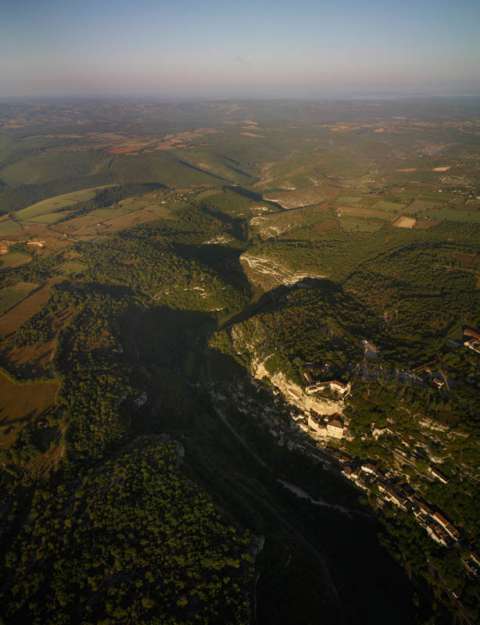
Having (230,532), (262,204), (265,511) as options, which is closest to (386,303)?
(265,511)

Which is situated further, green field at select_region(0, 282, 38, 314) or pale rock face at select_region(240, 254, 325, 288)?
pale rock face at select_region(240, 254, 325, 288)

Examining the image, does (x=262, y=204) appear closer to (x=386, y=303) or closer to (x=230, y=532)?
(x=386, y=303)

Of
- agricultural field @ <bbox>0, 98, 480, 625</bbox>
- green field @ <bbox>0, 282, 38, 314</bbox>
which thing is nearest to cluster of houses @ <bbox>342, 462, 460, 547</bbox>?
agricultural field @ <bbox>0, 98, 480, 625</bbox>

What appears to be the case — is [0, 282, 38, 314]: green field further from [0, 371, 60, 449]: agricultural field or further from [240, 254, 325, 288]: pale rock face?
[240, 254, 325, 288]: pale rock face

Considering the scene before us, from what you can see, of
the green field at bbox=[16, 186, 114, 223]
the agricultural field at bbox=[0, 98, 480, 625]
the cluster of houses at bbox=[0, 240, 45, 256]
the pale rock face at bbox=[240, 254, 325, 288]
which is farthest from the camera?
the green field at bbox=[16, 186, 114, 223]

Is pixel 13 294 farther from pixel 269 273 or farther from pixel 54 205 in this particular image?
pixel 54 205

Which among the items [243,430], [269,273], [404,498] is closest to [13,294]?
[269,273]

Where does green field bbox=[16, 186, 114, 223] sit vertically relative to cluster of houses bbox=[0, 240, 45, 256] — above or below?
above

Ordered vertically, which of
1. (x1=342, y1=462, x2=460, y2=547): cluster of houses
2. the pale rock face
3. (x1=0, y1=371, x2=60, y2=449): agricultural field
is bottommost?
(x1=342, y1=462, x2=460, y2=547): cluster of houses

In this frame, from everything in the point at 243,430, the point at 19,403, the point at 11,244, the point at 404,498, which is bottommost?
the point at 243,430

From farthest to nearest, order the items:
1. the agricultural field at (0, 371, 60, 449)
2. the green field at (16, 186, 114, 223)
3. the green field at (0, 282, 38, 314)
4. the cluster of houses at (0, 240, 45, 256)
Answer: the green field at (16, 186, 114, 223) < the cluster of houses at (0, 240, 45, 256) < the green field at (0, 282, 38, 314) < the agricultural field at (0, 371, 60, 449)

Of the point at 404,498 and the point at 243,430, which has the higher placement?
the point at 404,498
